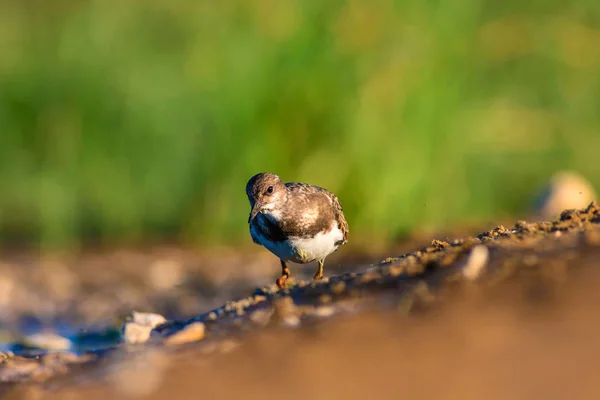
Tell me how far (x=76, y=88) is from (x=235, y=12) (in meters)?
1.46

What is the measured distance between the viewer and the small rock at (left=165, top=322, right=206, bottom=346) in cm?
394

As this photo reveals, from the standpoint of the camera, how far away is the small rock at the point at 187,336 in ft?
12.9

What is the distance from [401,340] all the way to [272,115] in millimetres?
5293

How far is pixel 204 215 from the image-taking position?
867 centimetres

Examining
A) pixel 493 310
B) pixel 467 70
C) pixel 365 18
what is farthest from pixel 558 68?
pixel 493 310

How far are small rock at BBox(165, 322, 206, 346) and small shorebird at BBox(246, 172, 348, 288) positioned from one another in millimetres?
1516

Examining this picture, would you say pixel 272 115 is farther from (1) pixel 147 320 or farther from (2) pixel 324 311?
(2) pixel 324 311

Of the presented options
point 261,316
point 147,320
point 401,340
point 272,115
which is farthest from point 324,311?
point 272,115

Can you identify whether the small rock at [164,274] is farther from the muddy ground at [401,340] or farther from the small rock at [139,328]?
the muddy ground at [401,340]

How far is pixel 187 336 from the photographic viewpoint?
13.0 ft

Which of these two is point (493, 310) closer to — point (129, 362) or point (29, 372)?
point (129, 362)

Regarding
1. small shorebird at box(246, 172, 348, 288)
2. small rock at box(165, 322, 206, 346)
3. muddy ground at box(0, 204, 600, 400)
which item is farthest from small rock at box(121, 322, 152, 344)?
small shorebird at box(246, 172, 348, 288)

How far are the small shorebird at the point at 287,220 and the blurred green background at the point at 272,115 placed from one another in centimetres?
231

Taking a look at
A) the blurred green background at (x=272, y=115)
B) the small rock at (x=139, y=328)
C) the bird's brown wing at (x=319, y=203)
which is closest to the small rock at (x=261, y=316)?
the small rock at (x=139, y=328)
